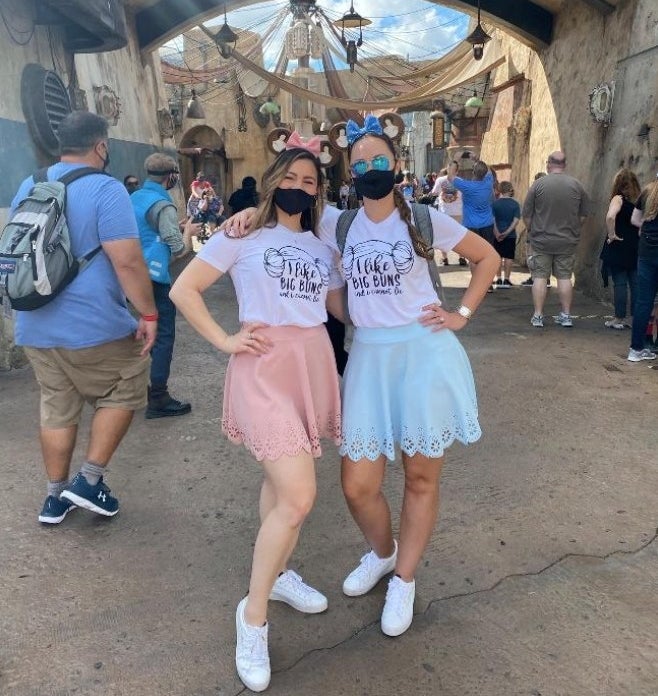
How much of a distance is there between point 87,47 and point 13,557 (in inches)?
251

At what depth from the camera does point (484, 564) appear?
8.69 feet

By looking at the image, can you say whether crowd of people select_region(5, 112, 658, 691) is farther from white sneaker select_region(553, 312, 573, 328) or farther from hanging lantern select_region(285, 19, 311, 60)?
hanging lantern select_region(285, 19, 311, 60)

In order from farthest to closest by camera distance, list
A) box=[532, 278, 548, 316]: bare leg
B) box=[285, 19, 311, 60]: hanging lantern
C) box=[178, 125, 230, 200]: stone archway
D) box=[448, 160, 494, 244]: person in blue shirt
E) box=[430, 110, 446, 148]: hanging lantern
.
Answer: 1. box=[178, 125, 230, 200]: stone archway
2. box=[430, 110, 446, 148]: hanging lantern
3. box=[285, 19, 311, 60]: hanging lantern
4. box=[448, 160, 494, 244]: person in blue shirt
5. box=[532, 278, 548, 316]: bare leg

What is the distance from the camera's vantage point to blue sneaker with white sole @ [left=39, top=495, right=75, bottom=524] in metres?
2.98

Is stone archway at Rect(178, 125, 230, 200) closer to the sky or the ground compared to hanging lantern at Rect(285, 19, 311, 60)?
closer to the ground

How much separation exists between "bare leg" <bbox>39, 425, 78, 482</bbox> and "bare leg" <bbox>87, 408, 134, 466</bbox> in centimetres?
10

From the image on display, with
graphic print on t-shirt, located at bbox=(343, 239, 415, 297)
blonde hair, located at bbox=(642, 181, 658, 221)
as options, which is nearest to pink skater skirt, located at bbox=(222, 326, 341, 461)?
graphic print on t-shirt, located at bbox=(343, 239, 415, 297)

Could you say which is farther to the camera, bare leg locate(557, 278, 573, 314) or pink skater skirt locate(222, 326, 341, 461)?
bare leg locate(557, 278, 573, 314)

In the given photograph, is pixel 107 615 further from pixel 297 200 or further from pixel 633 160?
pixel 633 160

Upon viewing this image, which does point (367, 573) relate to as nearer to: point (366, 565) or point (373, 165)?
point (366, 565)

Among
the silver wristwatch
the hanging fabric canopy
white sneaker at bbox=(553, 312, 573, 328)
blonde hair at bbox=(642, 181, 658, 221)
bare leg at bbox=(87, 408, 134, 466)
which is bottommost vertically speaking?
white sneaker at bbox=(553, 312, 573, 328)

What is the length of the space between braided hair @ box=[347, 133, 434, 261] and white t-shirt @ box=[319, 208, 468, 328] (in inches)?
0.7

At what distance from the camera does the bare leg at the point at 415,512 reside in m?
2.23

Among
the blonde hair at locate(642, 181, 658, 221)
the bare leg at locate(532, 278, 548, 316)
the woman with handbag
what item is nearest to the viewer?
the blonde hair at locate(642, 181, 658, 221)
